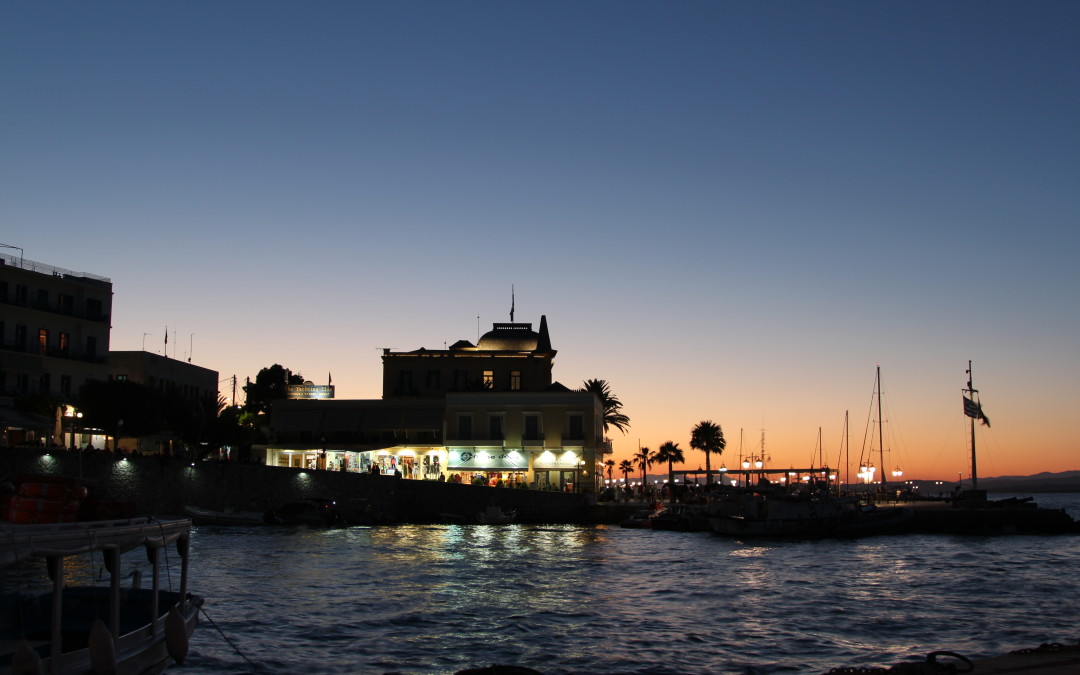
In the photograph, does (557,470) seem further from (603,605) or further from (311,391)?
(603,605)

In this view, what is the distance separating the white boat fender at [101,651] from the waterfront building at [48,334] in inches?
2131

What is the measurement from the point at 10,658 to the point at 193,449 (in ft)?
210

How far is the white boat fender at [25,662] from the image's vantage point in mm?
11961

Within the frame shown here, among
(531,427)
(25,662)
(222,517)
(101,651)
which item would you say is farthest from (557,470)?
(25,662)

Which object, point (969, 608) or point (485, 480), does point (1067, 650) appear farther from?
point (485, 480)

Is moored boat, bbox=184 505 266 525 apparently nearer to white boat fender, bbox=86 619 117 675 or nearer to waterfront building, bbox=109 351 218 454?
waterfront building, bbox=109 351 218 454

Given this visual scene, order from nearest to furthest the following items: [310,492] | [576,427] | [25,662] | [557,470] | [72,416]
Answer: [25,662] → [72,416] → [310,492] → [576,427] → [557,470]

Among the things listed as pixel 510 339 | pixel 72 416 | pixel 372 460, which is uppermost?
pixel 510 339

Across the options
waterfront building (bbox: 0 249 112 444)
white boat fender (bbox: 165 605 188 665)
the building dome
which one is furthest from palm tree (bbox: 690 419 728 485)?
white boat fender (bbox: 165 605 188 665)

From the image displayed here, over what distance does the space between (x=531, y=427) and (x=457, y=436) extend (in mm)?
Answer: 5985

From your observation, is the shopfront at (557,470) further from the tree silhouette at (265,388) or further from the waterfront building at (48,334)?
the tree silhouette at (265,388)

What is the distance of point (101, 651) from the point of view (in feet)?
43.5

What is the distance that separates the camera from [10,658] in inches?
523

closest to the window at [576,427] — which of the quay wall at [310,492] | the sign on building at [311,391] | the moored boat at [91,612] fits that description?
the quay wall at [310,492]
